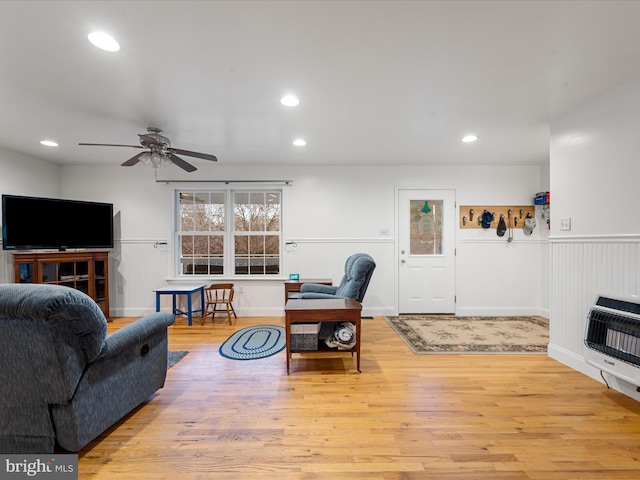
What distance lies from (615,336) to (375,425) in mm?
1855

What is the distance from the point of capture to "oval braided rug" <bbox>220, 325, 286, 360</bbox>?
9.52ft

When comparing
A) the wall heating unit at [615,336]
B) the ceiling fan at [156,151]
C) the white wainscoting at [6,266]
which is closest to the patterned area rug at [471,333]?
the wall heating unit at [615,336]

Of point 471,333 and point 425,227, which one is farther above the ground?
point 425,227

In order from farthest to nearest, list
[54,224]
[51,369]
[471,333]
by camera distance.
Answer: [54,224] < [471,333] < [51,369]

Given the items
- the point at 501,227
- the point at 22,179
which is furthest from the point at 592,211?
the point at 22,179

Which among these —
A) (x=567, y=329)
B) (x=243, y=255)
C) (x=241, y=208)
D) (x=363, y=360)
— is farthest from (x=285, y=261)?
(x=567, y=329)

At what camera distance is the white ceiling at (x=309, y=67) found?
1467 millimetres

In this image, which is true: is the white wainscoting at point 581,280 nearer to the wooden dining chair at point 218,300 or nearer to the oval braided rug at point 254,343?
the oval braided rug at point 254,343

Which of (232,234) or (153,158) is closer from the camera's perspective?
(153,158)

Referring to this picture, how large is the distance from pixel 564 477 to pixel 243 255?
4.11 meters

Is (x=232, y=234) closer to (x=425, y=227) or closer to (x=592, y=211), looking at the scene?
(x=425, y=227)

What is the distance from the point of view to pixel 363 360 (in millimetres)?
2775

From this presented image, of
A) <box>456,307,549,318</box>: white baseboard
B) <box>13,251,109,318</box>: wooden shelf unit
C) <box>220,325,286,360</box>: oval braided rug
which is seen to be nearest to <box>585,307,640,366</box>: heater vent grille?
<box>456,307,549,318</box>: white baseboard

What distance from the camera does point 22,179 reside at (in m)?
3.80
